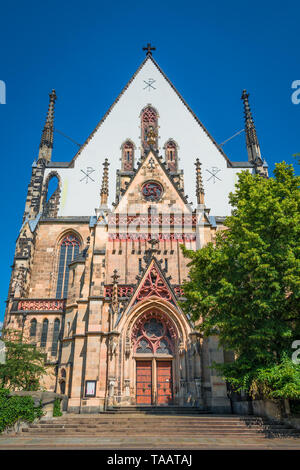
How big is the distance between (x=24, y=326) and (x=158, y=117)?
2052 centimetres

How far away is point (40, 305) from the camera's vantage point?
22.1 metres

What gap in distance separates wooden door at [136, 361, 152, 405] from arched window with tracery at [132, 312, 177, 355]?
2.38ft

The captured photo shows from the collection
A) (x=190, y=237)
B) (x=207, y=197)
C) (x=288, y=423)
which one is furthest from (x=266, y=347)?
(x=207, y=197)

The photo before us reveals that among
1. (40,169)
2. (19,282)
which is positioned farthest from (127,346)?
(40,169)

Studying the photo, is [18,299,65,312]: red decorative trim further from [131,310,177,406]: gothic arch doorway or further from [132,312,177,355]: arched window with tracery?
[131,310,177,406]: gothic arch doorway

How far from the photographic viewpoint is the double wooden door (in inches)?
712

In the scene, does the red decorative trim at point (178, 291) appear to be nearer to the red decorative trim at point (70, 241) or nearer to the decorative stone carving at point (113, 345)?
the decorative stone carving at point (113, 345)

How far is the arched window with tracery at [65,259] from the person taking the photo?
80.4ft

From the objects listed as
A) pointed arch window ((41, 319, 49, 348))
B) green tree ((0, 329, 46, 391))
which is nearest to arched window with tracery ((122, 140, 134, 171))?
pointed arch window ((41, 319, 49, 348))

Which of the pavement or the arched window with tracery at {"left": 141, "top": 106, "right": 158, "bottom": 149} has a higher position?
the arched window with tracery at {"left": 141, "top": 106, "right": 158, "bottom": 149}

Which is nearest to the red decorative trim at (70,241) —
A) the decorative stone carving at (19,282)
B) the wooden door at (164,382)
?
the decorative stone carving at (19,282)

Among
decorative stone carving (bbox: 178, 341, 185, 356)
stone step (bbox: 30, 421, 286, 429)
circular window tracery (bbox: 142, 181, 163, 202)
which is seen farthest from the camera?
circular window tracery (bbox: 142, 181, 163, 202)

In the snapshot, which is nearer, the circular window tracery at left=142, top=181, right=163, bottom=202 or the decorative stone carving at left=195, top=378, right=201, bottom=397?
the decorative stone carving at left=195, top=378, right=201, bottom=397
